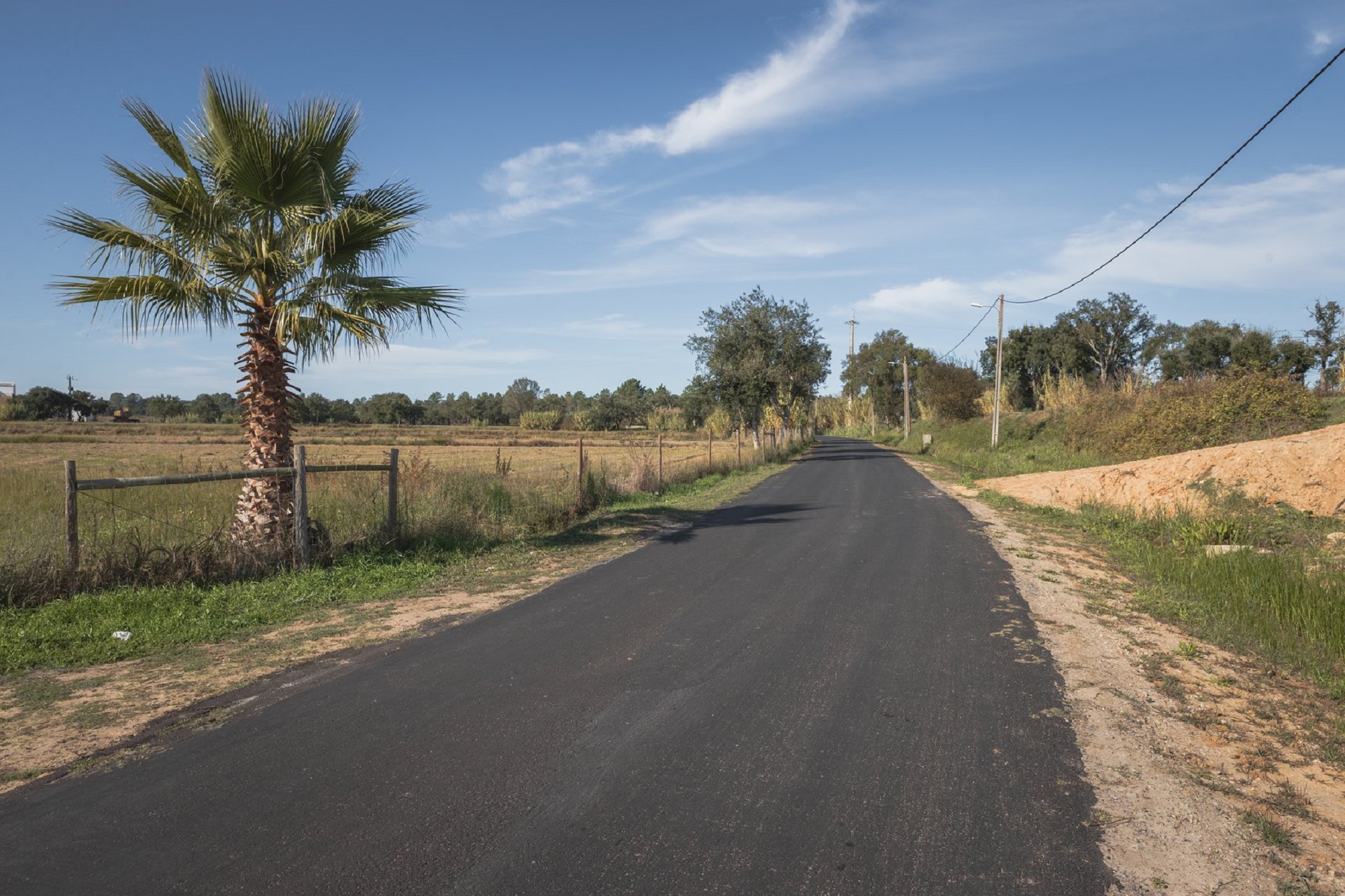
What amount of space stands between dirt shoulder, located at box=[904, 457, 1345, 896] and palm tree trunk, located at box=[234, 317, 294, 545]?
28.9 feet

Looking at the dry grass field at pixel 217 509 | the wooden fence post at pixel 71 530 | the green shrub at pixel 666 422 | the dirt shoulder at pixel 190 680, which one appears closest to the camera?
the dirt shoulder at pixel 190 680

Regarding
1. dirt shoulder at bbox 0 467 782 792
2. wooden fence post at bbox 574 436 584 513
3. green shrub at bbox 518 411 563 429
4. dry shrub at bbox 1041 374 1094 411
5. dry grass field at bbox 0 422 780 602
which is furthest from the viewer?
green shrub at bbox 518 411 563 429

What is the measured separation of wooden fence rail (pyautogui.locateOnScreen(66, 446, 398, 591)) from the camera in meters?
7.48

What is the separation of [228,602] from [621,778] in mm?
5763

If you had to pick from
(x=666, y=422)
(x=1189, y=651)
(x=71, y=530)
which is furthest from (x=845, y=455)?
(x=666, y=422)

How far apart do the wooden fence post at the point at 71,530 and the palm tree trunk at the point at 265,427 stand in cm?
192

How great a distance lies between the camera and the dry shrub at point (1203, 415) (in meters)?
18.4

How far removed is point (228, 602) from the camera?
779cm

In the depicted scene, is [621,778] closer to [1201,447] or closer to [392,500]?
[392,500]

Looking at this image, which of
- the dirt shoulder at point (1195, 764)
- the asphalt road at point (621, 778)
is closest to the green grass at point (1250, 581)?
the dirt shoulder at point (1195, 764)

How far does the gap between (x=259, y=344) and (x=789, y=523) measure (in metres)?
9.08

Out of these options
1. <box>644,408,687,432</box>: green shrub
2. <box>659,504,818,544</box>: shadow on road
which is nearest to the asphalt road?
<box>659,504,818,544</box>: shadow on road

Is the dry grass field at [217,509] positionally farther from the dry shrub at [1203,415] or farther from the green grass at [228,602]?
the dry shrub at [1203,415]

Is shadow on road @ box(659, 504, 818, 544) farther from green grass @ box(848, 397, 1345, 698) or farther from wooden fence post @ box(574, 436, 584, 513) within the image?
green grass @ box(848, 397, 1345, 698)
